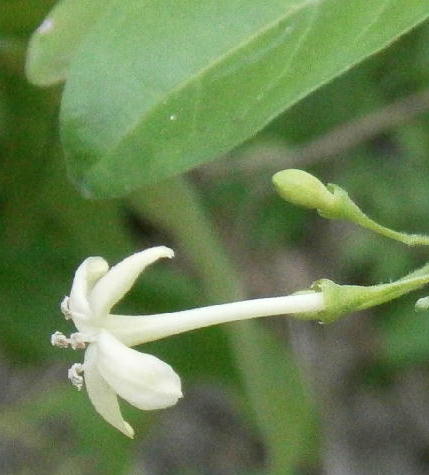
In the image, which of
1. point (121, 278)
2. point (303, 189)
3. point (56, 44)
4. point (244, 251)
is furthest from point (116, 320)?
point (244, 251)

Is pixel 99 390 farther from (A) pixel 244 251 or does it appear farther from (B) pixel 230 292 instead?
(A) pixel 244 251

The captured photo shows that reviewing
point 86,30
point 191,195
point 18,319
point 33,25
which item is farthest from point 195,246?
point 86,30

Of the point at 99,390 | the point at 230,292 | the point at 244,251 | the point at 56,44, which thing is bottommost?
the point at 244,251

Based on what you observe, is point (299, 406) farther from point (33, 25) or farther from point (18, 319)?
point (33, 25)

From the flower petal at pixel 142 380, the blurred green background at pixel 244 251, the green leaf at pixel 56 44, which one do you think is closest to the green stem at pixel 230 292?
the blurred green background at pixel 244 251

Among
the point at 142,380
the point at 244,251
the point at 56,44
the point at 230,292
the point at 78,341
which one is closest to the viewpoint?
the point at 142,380

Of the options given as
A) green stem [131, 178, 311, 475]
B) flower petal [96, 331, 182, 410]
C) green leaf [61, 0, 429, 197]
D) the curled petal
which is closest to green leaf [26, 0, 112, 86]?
green leaf [61, 0, 429, 197]
